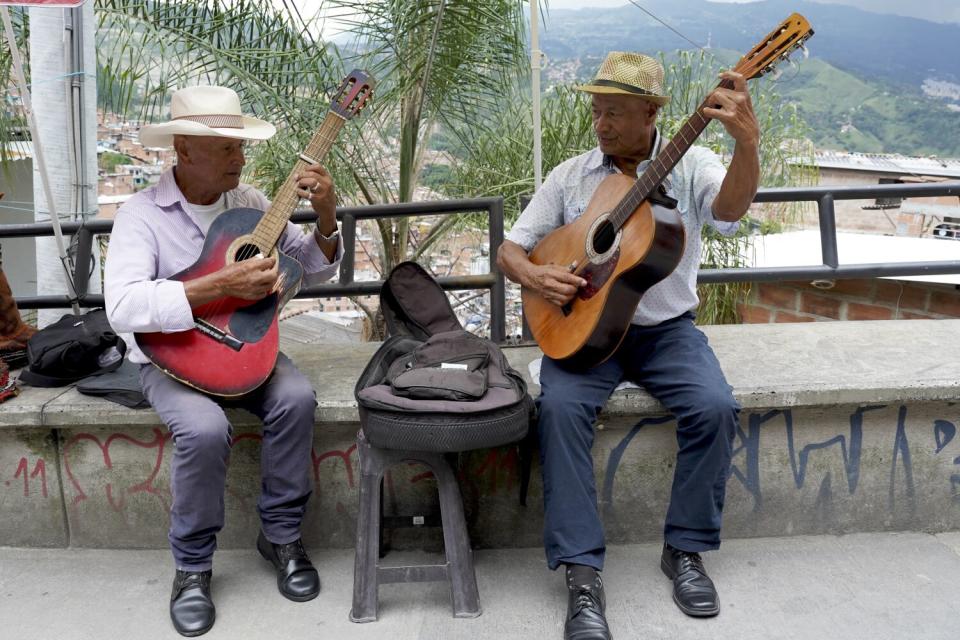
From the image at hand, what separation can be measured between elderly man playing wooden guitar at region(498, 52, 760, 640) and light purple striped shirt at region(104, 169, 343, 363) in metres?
0.73

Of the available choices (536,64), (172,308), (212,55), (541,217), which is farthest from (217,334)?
(212,55)

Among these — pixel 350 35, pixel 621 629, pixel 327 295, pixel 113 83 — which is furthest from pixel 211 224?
pixel 350 35

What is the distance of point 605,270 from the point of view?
8.40 feet

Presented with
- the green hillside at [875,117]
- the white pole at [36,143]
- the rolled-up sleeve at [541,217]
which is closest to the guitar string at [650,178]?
the rolled-up sleeve at [541,217]

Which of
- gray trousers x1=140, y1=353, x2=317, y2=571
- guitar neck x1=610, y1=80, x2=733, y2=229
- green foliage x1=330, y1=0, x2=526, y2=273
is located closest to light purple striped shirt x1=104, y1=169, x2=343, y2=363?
gray trousers x1=140, y1=353, x2=317, y2=571

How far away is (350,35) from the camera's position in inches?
215

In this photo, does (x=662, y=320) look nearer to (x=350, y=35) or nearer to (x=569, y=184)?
(x=569, y=184)

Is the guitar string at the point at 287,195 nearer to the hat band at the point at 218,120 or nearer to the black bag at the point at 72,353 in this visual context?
the hat band at the point at 218,120

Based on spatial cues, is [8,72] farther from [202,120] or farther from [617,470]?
[617,470]

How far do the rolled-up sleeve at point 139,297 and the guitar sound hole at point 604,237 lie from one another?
1237 millimetres

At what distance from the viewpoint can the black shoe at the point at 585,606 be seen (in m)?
2.30

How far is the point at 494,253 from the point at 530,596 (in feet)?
4.73

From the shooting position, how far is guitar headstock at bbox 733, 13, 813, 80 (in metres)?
2.30

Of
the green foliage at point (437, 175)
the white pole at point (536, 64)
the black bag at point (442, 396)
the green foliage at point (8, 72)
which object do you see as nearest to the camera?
the black bag at point (442, 396)
